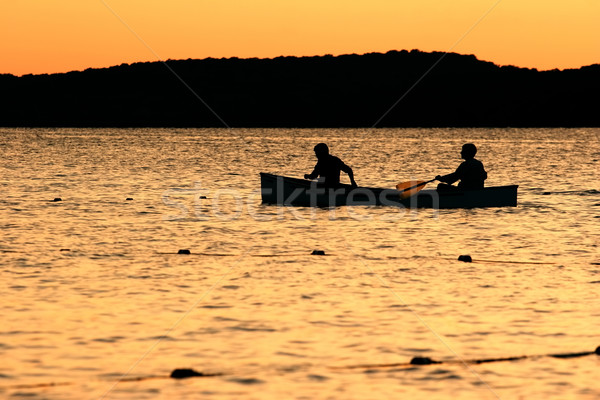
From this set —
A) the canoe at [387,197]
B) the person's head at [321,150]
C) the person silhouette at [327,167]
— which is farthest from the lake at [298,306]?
the person's head at [321,150]

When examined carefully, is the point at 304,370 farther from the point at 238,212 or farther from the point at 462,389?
the point at 238,212

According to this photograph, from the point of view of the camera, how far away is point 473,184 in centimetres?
2453

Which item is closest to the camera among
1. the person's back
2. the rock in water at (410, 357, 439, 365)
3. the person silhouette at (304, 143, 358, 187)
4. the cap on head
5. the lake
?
the lake

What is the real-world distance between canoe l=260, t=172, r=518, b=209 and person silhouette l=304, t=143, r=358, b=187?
1.22 ft

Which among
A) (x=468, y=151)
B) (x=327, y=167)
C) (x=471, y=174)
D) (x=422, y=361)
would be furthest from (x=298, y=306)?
(x=471, y=174)

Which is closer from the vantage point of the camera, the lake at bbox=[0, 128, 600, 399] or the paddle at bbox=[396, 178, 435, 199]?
the lake at bbox=[0, 128, 600, 399]

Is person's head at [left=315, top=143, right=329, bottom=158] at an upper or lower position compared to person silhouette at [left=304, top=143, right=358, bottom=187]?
upper

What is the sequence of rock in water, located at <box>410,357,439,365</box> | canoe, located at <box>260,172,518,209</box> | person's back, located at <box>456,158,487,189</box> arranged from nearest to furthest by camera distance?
rock in water, located at <box>410,357,439,365</box>
person's back, located at <box>456,158,487,189</box>
canoe, located at <box>260,172,518,209</box>

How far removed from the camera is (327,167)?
2469cm

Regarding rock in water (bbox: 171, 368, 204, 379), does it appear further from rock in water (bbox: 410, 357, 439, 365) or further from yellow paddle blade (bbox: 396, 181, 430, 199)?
yellow paddle blade (bbox: 396, 181, 430, 199)

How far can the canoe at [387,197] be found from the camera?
960 inches

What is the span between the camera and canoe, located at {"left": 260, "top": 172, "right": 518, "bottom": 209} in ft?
80.0

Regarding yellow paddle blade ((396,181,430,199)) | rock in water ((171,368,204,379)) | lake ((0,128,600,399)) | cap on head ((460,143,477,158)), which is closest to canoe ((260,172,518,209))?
yellow paddle blade ((396,181,430,199))

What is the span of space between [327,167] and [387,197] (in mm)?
1877
